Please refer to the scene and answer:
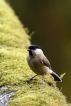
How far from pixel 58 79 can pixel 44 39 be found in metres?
8.34

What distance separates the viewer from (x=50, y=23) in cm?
1243

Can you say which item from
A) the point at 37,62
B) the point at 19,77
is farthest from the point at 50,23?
the point at 19,77

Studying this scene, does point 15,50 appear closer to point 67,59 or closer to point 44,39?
point 67,59

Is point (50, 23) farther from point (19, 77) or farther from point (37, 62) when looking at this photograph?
point (19, 77)

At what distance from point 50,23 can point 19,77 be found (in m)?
9.22

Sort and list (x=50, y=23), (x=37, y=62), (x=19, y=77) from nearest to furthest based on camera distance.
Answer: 1. (x=19, y=77)
2. (x=37, y=62)
3. (x=50, y=23)

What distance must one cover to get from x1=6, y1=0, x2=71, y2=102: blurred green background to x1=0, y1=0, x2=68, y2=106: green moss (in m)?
6.43

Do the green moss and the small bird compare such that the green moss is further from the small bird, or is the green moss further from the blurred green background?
the blurred green background

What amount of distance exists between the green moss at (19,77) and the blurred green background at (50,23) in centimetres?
643

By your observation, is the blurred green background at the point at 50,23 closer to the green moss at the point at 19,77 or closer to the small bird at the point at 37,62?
the green moss at the point at 19,77

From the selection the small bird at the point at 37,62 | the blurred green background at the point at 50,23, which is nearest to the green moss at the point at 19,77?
the small bird at the point at 37,62

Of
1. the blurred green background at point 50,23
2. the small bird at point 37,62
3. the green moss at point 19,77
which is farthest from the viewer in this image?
the blurred green background at point 50,23

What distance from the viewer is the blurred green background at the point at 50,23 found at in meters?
11.7

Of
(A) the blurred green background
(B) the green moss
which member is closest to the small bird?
(B) the green moss
